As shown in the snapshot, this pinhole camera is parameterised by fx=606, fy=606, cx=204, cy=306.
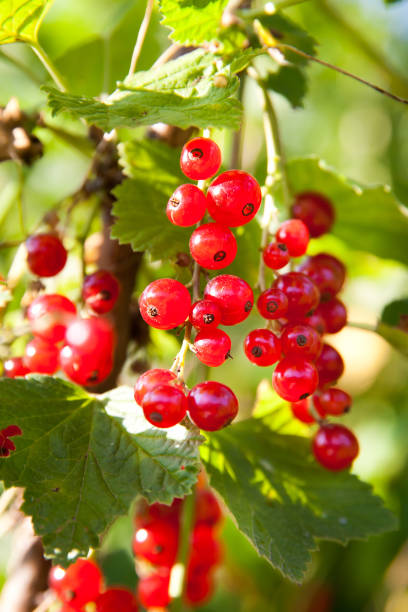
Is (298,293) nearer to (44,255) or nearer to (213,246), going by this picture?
(213,246)

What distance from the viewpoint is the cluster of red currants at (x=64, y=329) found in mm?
969

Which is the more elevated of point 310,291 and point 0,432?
point 310,291

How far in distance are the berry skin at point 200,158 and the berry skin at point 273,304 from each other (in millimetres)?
200

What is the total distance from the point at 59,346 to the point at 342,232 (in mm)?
844

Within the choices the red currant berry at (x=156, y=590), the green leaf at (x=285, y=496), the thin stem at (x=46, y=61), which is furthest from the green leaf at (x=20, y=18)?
the red currant berry at (x=156, y=590)

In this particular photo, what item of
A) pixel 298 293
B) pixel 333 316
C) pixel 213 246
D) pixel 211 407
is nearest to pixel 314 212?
pixel 333 316

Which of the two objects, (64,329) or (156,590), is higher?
(64,329)

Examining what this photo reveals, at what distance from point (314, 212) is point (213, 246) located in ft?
1.66

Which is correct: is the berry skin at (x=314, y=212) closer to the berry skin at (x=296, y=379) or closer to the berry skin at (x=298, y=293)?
the berry skin at (x=298, y=293)

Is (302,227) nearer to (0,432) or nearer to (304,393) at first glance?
(304,393)

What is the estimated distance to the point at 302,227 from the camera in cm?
100

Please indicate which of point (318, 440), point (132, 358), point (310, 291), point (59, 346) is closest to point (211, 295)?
point (310, 291)

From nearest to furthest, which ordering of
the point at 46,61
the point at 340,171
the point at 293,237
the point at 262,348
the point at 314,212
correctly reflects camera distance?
the point at 262,348 < the point at 293,237 < the point at 46,61 < the point at 314,212 < the point at 340,171

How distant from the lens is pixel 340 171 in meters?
2.04
